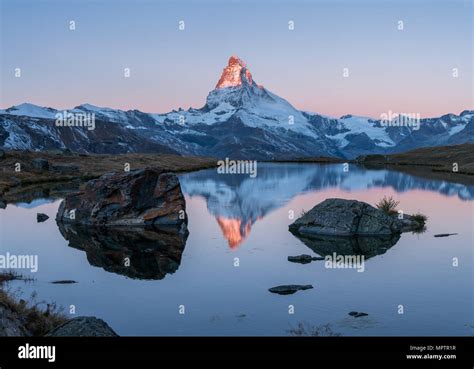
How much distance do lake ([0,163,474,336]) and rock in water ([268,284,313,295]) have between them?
473 millimetres

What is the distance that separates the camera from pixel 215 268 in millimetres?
35281

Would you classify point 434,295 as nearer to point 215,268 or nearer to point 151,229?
point 215,268

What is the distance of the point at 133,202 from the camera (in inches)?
2055

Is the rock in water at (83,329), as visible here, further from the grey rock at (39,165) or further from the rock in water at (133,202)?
the grey rock at (39,165)

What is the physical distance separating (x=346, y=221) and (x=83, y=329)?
31170mm

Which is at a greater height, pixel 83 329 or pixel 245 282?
pixel 83 329

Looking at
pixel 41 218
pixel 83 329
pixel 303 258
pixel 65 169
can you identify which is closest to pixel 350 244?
pixel 303 258

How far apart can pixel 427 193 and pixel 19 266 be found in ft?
216

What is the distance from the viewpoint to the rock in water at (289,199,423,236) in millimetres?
45781

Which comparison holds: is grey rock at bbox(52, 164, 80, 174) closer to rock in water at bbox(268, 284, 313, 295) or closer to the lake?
the lake

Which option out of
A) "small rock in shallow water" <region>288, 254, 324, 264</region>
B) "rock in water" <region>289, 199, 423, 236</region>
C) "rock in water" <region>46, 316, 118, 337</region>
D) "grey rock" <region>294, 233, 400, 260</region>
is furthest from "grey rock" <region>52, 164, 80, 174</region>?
"rock in water" <region>46, 316, 118, 337</region>

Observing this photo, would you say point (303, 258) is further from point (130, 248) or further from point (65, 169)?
point (65, 169)

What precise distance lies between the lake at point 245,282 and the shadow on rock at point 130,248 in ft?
0.43

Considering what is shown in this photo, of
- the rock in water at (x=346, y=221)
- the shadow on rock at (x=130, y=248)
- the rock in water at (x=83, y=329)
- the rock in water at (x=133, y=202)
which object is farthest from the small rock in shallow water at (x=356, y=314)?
the rock in water at (x=133, y=202)
